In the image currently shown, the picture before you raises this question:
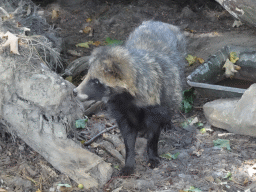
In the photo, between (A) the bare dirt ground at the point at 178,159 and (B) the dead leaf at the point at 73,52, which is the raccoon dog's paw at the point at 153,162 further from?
(B) the dead leaf at the point at 73,52

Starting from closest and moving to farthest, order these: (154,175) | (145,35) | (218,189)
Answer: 1. (218,189)
2. (154,175)
3. (145,35)

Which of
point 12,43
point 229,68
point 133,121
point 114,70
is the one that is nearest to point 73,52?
point 12,43

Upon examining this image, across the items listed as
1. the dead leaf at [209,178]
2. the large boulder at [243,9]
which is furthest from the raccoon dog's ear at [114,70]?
the large boulder at [243,9]

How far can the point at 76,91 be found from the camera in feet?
11.4

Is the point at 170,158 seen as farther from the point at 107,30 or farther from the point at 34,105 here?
the point at 107,30

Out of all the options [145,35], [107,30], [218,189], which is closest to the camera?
[218,189]

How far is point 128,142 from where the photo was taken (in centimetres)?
407

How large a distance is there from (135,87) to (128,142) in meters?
0.91

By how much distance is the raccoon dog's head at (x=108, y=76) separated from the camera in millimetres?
3389

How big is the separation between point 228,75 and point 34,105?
3536 millimetres

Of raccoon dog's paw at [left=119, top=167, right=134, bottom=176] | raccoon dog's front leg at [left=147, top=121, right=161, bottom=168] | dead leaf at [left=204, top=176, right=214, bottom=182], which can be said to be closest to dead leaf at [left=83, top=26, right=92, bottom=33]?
raccoon dog's front leg at [left=147, top=121, right=161, bottom=168]

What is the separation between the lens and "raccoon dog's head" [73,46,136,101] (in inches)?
133

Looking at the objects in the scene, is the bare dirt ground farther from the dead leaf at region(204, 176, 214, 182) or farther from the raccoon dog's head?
the raccoon dog's head

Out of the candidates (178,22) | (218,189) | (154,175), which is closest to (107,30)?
(178,22)
